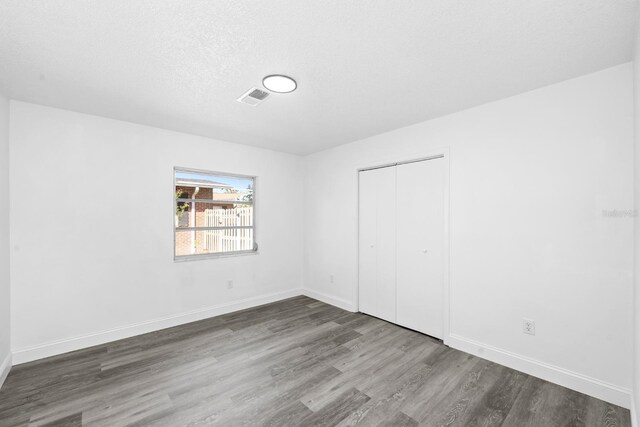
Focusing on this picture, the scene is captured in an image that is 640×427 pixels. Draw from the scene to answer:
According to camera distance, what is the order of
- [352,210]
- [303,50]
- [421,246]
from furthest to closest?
1. [352,210]
2. [421,246]
3. [303,50]

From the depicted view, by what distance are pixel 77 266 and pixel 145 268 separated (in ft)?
2.09

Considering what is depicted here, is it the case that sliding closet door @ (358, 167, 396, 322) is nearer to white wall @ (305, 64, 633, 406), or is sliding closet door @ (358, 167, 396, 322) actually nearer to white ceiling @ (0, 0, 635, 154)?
white wall @ (305, 64, 633, 406)

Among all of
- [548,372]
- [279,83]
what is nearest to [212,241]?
[279,83]

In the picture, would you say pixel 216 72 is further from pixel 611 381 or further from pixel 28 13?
pixel 611 381

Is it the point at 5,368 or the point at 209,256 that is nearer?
the point at 5,368

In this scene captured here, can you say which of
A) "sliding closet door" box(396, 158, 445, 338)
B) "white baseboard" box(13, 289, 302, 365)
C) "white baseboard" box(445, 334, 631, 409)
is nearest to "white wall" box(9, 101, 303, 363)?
"white baseboard" box(13, 289, 302, 365)

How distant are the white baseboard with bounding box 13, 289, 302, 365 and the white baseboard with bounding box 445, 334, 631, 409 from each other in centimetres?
287

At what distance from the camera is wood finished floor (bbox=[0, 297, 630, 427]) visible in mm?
1936

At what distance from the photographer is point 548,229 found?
2393 millimetres

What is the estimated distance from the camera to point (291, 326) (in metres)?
3.56

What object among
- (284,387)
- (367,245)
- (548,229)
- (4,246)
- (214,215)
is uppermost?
(214,215)

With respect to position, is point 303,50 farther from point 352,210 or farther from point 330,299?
point 330,299

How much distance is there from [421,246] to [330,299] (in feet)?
6.04

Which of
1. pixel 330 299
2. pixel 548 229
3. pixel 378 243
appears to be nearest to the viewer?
pixel 548 229
